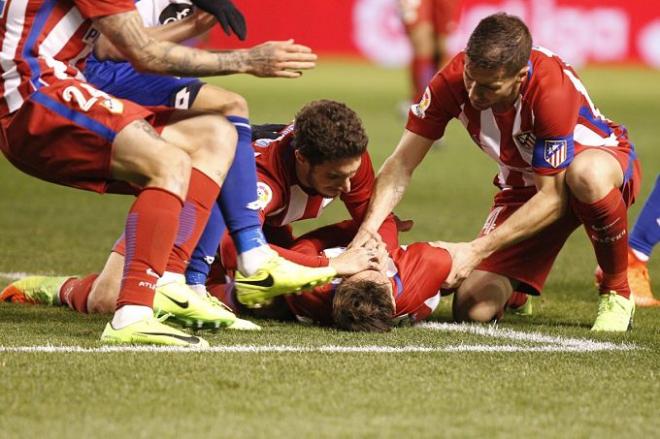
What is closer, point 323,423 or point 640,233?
point 323,423

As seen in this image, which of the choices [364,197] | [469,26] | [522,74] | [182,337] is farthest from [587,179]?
[469,26]

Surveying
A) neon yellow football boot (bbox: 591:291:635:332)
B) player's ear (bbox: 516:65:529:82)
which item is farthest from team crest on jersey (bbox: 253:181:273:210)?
neon yellow football boot (bbox: 591:291:635:332)

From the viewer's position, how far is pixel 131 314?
14.8 feet

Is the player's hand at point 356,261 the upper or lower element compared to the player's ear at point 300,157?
lower

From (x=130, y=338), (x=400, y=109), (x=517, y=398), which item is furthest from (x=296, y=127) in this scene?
(x=400, y=109)

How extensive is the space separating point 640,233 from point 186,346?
2.94 m

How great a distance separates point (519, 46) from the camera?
507 cm

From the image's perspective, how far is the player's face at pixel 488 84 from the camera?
5043 mm

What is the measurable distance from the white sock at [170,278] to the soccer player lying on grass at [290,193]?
1.7 inches

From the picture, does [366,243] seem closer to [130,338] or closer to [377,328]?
[377,328]

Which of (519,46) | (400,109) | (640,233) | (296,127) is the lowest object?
(400,109)

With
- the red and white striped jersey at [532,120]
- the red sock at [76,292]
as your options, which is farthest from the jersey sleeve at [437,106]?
the red sock at [76,292]

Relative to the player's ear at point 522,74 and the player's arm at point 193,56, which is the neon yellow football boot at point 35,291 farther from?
the player's ear at point 522,74

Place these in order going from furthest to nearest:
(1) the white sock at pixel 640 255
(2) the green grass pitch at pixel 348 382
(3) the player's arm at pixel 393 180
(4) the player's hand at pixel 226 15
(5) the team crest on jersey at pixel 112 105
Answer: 1. (1) the white sock at pixel 640 255
2. (3) the player's arm at pixel 393 180
3. (4) the player's hand at pixel 226 15
4. (5) the team crest on jersey at pixel 112 105
5. (2) the green grass pitch at pixel 348 382
